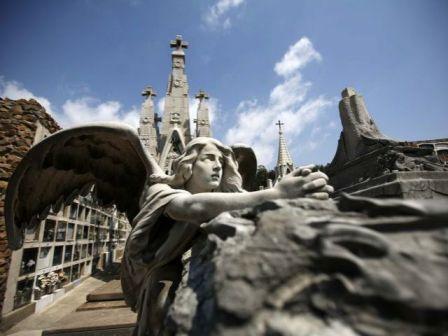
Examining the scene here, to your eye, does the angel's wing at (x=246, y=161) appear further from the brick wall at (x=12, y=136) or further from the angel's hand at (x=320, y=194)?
the brick wall at (x=12, y=136)

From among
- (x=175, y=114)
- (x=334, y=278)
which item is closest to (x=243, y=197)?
(x=334, y=278)

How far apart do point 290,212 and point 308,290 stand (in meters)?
0.23

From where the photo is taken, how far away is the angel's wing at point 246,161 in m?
1.68

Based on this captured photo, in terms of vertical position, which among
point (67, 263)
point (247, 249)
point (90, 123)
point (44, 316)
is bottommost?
point (44, 316)

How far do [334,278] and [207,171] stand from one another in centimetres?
90

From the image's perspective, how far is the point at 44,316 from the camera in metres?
4.55

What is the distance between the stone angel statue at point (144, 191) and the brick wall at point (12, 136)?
3080 mm

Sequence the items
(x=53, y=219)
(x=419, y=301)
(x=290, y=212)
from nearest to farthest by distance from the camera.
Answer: (x=419, y=301) < (x=290, y=212) < (x=53, y=219)

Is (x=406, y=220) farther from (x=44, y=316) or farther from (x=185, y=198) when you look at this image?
(x=44, y=316)

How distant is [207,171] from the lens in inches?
52.2

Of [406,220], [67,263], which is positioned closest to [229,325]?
[406,220]

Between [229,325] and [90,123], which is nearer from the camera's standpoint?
[229,325]

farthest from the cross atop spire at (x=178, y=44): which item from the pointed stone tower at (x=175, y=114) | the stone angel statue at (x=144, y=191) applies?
the stone angel statue at (x=144, y=191)

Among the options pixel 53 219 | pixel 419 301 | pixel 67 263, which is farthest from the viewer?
pixel 67 263
